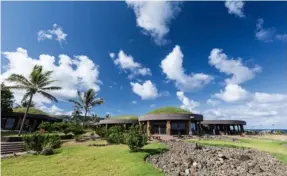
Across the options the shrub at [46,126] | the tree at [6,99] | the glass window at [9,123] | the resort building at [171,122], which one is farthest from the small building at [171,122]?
the glass window at [9,123]

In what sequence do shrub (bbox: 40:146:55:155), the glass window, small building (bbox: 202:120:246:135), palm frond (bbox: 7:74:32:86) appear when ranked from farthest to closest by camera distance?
1. small building (bbox: 202:120:246:135)
2. the glass window
3. palm frond (bbox: 7:74:32:86)
4. shrub (bbox: 40:146:55:155)

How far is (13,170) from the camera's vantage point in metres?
11.0

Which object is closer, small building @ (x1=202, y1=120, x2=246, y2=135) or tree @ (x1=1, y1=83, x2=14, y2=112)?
tree @ (x1=1, y1=83, x2=14, y2=112)

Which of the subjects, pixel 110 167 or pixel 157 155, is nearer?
pixel 110 167

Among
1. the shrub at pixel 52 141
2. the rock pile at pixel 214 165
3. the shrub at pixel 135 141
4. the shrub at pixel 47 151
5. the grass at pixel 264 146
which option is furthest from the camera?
the grass at pixel 264 146

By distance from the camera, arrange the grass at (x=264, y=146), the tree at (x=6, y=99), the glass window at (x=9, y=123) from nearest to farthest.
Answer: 1. the grass at (x=264, y=146)
2. the tree at (x=6, y=99)
3. the glass window at (x=9, y=123)

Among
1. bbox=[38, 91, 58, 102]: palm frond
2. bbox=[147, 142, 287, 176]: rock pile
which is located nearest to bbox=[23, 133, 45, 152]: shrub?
bbox=[147, 142, 287, 176]: rock pile

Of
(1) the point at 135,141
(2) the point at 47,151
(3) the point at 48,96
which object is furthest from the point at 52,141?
(3) the point at 48,96

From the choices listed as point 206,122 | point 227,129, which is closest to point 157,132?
point 206,122

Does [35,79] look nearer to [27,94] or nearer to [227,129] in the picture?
[27,94]

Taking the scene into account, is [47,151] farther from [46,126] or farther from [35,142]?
[46,126]

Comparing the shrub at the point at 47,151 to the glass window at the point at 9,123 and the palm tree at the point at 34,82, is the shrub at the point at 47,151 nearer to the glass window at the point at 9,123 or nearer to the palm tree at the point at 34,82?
the palm tree at the point at 34,82

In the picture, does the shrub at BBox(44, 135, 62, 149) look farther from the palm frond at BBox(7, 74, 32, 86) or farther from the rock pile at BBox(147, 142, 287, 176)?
the palm frond at BBox(7, 74, 32, 86)

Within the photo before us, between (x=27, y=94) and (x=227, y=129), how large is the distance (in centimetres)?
4042
